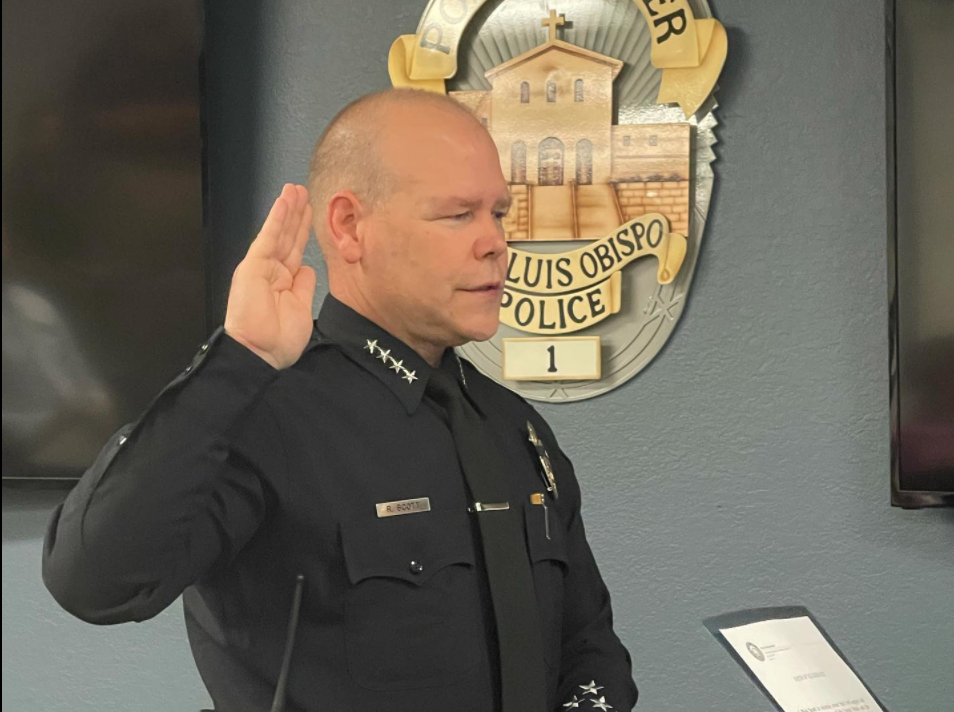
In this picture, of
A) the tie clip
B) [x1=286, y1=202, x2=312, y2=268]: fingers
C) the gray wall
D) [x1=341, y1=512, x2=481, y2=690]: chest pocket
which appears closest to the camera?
[x1=286, y1=202, x2=312, y2=268]: fingers

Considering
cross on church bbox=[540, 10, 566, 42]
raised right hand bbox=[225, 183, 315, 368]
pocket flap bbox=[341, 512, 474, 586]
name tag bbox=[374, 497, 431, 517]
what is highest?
cross on church bbox=[540, 10, 566, 42]

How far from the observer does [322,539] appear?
1208 mm

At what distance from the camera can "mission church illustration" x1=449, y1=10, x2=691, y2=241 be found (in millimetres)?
2117

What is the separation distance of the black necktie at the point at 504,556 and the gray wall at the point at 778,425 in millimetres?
792

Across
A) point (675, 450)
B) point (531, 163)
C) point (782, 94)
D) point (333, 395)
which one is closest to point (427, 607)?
point (333, 395)

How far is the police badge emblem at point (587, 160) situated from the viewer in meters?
2.10

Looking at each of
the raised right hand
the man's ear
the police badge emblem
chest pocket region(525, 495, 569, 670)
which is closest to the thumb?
the raised right hand

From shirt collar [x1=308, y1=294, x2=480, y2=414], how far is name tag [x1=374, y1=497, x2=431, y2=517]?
4.2 inches

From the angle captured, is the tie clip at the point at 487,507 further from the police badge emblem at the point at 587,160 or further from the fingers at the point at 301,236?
the police badge emblem at the point at 587,160

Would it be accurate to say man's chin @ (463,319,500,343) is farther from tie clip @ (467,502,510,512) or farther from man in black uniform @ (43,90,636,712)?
tie clip @ (467,502,510,512)

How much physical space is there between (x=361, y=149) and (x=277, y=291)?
356 mm

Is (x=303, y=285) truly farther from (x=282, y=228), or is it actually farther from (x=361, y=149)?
(x=361, y=149)

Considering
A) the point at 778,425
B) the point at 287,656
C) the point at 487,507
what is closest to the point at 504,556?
the point at 487,507

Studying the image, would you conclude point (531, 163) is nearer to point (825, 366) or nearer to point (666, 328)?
point (666, 328)
